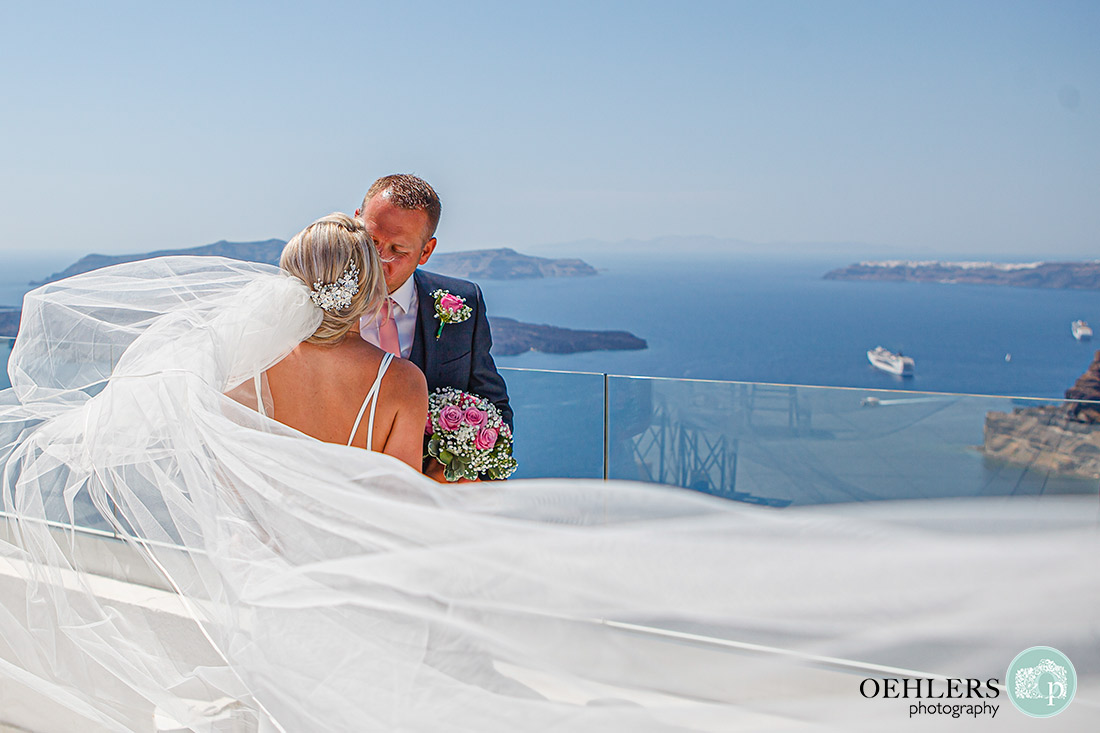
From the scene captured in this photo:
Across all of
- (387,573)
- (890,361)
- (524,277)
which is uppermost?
(387,573)

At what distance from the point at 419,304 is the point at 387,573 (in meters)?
1.12

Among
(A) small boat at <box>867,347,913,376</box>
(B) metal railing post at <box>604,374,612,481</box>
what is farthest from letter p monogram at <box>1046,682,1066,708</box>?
(A) small boat at <box>867,347,913,376</box>

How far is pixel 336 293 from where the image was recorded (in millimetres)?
1591

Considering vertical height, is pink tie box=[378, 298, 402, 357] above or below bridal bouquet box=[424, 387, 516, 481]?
above

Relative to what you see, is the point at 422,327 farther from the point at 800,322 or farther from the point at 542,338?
the point at 800,322

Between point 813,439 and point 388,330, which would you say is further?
point 813,439

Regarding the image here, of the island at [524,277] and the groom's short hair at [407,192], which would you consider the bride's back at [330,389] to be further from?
the island at [524,277]

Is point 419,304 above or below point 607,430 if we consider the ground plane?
above

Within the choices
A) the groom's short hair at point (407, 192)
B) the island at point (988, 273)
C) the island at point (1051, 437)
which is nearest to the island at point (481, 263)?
the island at point (988, 273)

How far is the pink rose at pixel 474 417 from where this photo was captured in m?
2.09

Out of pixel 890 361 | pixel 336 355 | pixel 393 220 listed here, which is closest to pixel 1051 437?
pixel 393 220

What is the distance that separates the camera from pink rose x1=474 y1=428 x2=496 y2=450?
2090 millimetres

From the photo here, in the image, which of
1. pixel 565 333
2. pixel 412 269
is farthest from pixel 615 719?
pixel 565 333

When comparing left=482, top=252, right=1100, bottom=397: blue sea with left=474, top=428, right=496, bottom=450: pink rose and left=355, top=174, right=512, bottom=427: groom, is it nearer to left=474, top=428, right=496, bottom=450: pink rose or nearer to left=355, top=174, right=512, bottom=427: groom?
left=355, top=174, right=512, bottom=427: groom
